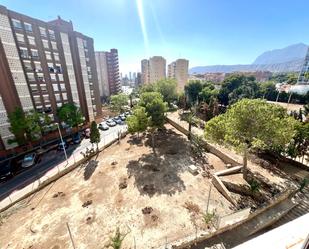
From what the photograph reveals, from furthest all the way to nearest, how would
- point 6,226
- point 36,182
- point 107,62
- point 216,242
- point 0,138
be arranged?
point 107,62, point 0,138, point 36,182, point 6,226, point 216,242

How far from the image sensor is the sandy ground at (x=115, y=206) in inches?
559

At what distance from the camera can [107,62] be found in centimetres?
8244

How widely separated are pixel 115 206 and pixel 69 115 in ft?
86.0

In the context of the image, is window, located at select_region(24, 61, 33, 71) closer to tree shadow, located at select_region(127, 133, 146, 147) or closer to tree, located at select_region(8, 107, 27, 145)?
tree, located at select_region(8, 107, 27, 145)

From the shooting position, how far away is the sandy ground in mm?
14211

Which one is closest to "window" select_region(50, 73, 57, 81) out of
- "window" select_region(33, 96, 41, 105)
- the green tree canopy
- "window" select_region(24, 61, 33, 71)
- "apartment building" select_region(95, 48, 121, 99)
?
"window" select_region(24, 61, 33, 71)

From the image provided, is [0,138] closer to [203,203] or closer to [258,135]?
[203,203]

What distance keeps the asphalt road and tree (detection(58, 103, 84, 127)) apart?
197 inches

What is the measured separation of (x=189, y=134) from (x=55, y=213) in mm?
25432

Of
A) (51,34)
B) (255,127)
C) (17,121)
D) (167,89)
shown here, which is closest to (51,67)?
(51,34)

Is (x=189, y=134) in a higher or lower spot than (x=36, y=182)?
higher

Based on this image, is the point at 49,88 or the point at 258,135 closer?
the point at 258,135

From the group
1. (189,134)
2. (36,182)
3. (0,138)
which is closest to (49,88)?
(0,138)

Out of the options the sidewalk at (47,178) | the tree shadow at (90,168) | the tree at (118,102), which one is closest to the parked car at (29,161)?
the sidewalk at (47,178)
